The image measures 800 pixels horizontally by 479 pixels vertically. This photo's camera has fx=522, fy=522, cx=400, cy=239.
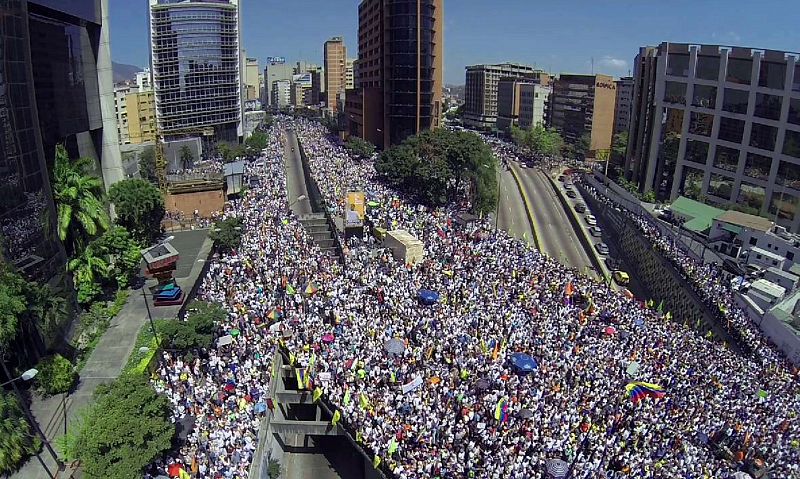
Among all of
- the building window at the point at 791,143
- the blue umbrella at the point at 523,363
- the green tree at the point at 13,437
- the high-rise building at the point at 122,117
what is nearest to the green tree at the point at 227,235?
the green tree at the point at 13,437

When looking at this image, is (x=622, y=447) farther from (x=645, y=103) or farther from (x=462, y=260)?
(x=645, y=103)

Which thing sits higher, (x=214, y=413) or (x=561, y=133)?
(x=561, y=133)

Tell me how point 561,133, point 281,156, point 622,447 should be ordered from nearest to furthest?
point 622,447, point 281,156, point 561,133

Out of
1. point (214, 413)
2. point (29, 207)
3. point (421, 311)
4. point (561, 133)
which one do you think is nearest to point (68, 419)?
point (214, 413)

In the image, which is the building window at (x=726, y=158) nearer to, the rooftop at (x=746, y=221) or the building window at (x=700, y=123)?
the building window at (x=700, y=123)

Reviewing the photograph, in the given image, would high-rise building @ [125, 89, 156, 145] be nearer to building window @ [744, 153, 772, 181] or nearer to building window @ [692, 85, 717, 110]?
building window @ [692, 85, 717, 110]

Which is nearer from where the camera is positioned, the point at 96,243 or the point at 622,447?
the point at 622,447

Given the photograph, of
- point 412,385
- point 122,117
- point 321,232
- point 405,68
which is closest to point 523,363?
point 412,385

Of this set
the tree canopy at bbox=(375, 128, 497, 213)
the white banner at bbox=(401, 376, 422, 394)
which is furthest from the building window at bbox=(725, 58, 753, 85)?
the white banner at bbox=(401, 376, 422, 394)
